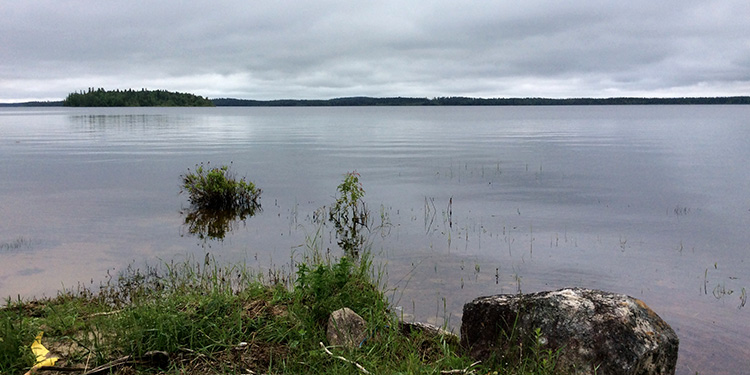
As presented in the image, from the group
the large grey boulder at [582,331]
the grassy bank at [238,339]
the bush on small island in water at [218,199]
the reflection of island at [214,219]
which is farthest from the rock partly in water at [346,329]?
the bush on small island in water at [218,199]

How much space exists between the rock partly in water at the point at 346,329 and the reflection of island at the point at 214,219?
32.0ft

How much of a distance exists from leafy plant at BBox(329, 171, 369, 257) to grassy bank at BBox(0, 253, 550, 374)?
6.86 m

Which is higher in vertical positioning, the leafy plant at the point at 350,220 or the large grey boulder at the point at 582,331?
the large grey boulder at the point at 582,331

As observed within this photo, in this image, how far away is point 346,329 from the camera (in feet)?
18.8

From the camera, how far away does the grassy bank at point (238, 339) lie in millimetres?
5219

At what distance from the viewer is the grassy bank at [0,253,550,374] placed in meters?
5.22

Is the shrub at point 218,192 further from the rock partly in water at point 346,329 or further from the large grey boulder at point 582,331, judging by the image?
the large grey boulder at point 582,331

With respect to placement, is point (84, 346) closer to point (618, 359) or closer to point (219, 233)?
point (618, 359)

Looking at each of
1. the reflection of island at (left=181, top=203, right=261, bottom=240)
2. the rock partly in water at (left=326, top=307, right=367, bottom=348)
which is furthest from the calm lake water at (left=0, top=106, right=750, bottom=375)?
the rock partly in water at (left=326, top=307, right=367, bottom=348)

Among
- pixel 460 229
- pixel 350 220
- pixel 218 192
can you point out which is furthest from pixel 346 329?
pixel 218 192

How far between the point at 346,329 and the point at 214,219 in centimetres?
1257

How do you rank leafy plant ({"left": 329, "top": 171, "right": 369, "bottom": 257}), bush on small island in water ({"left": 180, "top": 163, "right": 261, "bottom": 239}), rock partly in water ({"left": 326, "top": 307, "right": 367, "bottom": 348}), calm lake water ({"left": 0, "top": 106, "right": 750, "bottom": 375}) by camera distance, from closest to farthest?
rock partly in water ({"left": 326, "top": 307, "right": 367, "bottom": 348})
calm lake water ({"left": 0, "top": 106, "right": 750, "bottom": 375})
leafy plant ({"left": 329, "top": 171, "right": 369, "bottom": 257})
bush on small island in water ({"left": 180, "top": 163, "right": 261, "bottom": 239})

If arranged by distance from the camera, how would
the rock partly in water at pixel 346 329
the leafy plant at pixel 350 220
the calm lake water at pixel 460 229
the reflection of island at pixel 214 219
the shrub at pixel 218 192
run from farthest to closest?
the shrub at pixel 218 192 → the reflection of island at pixel 214 219 → the leafy plant at pixel 350 220 → the calm lake water at pixel 460 229 → the rock partly in water at pixel 346 329

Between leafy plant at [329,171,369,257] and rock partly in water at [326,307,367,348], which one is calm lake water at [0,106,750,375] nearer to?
leafy plant at [329,171,369,257]
